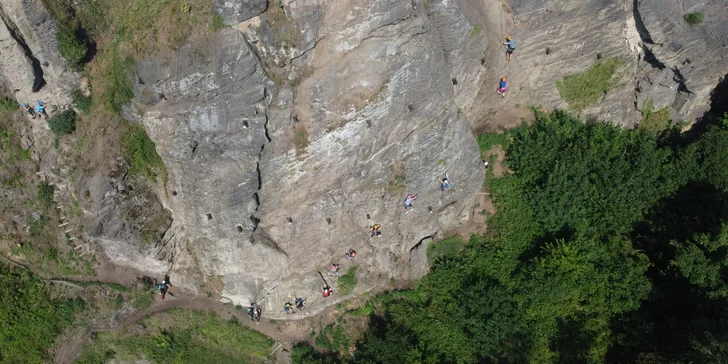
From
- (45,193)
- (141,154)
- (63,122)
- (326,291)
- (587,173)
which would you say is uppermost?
(63,122)

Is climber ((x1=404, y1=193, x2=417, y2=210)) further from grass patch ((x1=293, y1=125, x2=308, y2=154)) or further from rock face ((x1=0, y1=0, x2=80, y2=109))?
rock face ((x1=0, y1=0, x2=80, y2=109))

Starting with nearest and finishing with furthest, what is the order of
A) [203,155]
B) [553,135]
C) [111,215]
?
[203,155], [111,215], [553,135]

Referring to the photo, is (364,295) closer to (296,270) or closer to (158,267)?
(296,270)

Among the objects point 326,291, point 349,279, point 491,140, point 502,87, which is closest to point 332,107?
point 502,87

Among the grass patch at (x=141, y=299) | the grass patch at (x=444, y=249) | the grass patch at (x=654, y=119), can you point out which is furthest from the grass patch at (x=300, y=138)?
the grass patch at (x=654, y=119)

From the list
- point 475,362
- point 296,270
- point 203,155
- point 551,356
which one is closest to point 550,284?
point 551,356

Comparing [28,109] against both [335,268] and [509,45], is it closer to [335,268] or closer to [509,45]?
[335,268]

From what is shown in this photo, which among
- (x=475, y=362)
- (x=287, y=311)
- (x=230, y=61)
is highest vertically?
(x=230, y=61)
